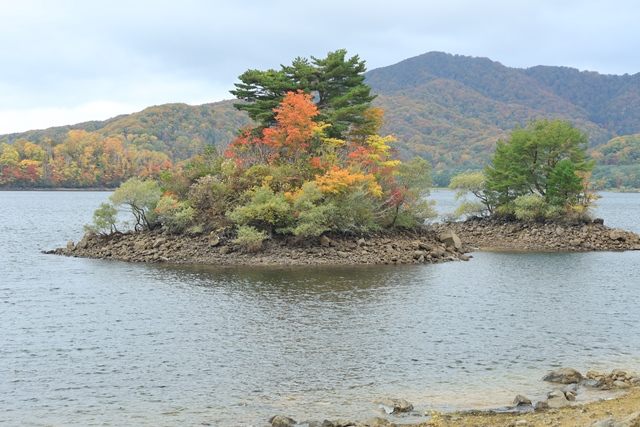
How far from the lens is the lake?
69.1ft

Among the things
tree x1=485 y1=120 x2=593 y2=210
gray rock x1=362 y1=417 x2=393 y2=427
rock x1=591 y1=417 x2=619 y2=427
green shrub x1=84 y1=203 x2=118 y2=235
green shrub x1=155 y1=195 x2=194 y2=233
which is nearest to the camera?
rock x1=591 y1=417 x2=619 y2=427

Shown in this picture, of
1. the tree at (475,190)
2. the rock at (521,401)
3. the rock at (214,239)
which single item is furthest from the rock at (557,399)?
the tree at (475,190)

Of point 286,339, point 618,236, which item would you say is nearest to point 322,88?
point 618,236

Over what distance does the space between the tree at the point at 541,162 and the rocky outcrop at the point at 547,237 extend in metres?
4.77

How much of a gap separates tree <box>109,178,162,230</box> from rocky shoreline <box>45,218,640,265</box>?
240 cm

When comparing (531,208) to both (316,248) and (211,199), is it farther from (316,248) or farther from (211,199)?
(211,199)

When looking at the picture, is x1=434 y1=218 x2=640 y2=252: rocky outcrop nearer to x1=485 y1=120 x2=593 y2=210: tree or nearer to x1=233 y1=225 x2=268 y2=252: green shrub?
x1=485 y1=120 x2=593 y2=210: tree

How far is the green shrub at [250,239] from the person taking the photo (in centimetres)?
5503

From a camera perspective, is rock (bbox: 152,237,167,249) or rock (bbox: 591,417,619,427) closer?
rock (bbox: 591,417,619,427)

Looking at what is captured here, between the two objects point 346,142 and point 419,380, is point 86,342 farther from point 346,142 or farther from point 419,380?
point 346,142

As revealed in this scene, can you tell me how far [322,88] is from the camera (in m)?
70.8

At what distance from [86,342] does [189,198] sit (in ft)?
114

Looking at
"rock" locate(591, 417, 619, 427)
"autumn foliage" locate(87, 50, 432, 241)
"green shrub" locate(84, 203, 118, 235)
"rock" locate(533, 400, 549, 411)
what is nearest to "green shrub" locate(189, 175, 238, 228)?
"autumn foliage" locate(87, 50, 432, 241)

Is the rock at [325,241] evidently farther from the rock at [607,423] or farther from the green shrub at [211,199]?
the rock at [607,423]
